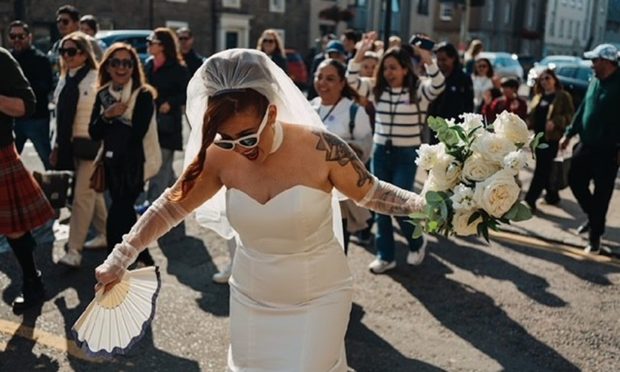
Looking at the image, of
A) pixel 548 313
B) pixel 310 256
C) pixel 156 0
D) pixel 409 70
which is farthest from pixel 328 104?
pixel 156 0

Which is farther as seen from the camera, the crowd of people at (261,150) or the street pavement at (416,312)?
the street pavement at (416,312)

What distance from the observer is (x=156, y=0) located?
2645 centimetres

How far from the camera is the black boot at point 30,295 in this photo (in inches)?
186

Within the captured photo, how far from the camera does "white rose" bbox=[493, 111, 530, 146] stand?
2713 millimetres

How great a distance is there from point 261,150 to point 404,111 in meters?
3.18

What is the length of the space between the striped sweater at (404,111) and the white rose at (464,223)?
3.06 m

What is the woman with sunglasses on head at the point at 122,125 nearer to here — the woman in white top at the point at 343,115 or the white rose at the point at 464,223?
the woman in white top at the point at 343,115

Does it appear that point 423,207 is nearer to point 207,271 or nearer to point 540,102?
point 207,271

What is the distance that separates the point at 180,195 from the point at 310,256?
643mm

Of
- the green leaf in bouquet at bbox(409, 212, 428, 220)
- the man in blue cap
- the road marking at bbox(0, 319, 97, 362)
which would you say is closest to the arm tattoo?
the green leaf in bouquet at bbox(409, 212, 428, 220)

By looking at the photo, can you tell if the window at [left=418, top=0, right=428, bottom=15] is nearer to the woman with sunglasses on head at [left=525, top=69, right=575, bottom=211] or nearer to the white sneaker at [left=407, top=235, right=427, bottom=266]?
the woman with sunglasses on head at [left=525, top=69, right=575, bottom=211]

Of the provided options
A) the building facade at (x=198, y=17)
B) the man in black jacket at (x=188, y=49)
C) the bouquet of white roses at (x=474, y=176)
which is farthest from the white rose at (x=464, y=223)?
the building facade at (x=198, y=17)

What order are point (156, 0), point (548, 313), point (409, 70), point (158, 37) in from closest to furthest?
point (548, 313)
point (409, 70)
point (158, 37)
point (156, 0)

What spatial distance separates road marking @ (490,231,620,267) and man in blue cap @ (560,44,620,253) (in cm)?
12
